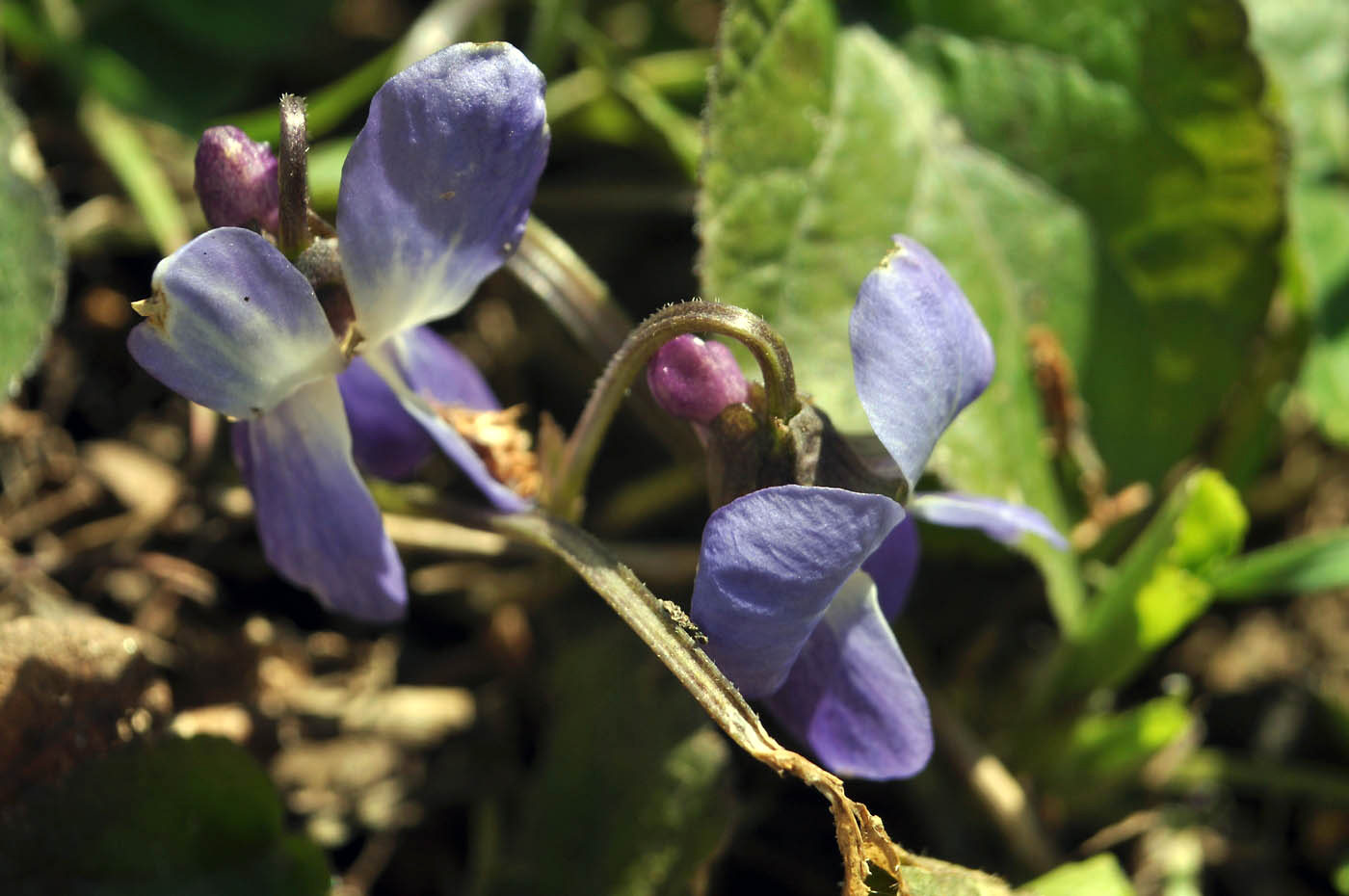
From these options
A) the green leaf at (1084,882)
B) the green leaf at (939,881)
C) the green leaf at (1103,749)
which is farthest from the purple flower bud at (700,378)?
the green leaf at (1103,749)

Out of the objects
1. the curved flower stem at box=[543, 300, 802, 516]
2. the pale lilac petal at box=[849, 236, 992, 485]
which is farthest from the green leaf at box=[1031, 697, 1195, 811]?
the curved flower stem at box=[543, 300, 802, 516]

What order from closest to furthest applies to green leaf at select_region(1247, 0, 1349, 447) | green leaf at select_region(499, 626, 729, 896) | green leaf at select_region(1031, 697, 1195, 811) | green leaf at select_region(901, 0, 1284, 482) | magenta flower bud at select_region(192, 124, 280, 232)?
magenta flower bud at select_region(192, 124, 280, 232) → green leaf at select_region(499, 626, 729, 896) → green leaf at select_region(1031, 697, 1195, 811) → green leaf at select_region(901, 0, 1284, 482) → green leaf at select_region(1247, 0, 1349, 447)

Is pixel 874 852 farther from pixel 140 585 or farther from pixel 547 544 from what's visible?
pixel 140 585

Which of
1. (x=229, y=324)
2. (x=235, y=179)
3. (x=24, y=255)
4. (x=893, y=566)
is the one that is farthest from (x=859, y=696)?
(x=24, y=255)

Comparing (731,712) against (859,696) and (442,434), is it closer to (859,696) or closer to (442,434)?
(859,696)

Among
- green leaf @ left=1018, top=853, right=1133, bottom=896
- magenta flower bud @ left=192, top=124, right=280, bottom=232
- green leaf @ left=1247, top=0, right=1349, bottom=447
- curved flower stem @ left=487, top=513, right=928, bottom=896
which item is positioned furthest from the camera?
green leaf @ left=1247, top=0, right=1349, bottom=447

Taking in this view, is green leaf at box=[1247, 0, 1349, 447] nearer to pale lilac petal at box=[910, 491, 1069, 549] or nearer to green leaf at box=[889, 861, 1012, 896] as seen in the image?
pale lilac petal at box=[910, 491, 1069, 549]

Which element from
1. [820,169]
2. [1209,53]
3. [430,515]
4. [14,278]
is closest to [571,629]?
[430,515]
